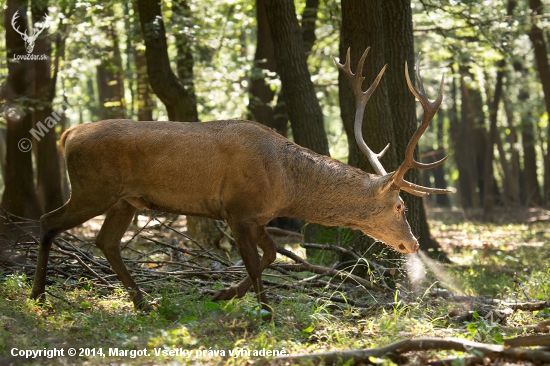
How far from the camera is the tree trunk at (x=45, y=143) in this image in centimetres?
1232

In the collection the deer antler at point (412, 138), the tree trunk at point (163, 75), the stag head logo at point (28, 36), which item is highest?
the stag head logo at point (28, 36)

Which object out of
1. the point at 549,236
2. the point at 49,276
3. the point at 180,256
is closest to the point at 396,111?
the point at 180,256

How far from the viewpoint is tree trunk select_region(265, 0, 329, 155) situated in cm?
1009

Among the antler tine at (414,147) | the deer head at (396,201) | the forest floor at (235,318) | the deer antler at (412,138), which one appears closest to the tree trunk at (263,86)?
the forest floor at (235,318)

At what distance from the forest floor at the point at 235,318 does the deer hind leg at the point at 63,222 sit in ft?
0.87

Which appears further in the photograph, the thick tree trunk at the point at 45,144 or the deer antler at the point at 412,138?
the thick tree trunk at the point at 45,144

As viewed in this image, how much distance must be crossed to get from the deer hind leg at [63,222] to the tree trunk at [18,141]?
5.54m

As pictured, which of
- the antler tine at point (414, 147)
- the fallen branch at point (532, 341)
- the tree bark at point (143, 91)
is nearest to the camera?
the fallen branch at point (532, 341)

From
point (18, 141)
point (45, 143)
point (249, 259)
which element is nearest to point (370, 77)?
point (249, 259)

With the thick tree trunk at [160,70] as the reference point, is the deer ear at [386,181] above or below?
below

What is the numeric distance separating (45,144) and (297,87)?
214 inches

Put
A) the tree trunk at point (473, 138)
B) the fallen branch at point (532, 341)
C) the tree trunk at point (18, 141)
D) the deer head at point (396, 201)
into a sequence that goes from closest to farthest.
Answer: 1. the fallen branch at point (532, 341)
2. the deer head at point (396, 201)
3. the tree trunk at point (18, 141)
4. the tree trunk at point (473, 138)

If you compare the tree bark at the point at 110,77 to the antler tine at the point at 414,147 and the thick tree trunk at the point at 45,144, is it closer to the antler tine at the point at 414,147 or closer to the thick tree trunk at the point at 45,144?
the thick tree trunk at the point at 45,144

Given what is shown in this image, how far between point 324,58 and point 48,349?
13169 millimetres
